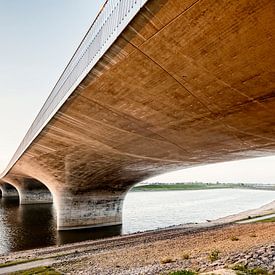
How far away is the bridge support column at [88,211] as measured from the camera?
23.4 metres

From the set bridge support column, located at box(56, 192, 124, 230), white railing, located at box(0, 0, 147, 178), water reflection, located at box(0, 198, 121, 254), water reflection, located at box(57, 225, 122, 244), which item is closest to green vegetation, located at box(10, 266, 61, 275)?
white railing, located at box(0, 0, 147, 178)

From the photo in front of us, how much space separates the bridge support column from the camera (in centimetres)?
2336

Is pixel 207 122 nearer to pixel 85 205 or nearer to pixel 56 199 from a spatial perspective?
pixel 85 205

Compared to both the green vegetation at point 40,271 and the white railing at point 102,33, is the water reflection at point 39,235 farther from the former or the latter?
the white railing at point 102,33

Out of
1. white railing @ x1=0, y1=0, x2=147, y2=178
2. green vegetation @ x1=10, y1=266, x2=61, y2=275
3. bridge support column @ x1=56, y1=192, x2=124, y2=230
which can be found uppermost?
white railing @ x1=0, y1=0, x2=147, y2=178

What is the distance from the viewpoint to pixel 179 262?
7.75 metres

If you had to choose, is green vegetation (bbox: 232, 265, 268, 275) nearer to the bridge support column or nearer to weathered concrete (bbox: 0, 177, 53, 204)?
the bridge support column

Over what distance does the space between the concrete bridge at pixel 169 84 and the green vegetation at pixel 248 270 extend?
424 cm

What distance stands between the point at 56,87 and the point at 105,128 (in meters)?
3.26

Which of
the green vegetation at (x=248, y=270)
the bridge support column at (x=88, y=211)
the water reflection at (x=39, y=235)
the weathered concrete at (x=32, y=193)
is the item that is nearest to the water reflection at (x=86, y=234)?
the water reflection at (x=39, y=235)

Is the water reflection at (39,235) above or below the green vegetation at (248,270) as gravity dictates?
below

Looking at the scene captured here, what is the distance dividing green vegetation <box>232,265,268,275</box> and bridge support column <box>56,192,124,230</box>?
19538mm

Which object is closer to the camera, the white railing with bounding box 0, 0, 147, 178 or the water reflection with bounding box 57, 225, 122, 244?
the white railing with bounding box 0, 0, 147, 178

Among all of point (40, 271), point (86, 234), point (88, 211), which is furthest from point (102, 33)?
point (88, 211)
